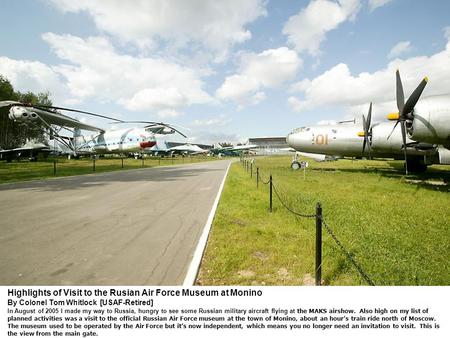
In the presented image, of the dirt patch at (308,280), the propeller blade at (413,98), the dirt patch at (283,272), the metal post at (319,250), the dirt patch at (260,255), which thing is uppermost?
the propeller blade at (413,98)

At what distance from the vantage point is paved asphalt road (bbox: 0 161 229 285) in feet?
13.1

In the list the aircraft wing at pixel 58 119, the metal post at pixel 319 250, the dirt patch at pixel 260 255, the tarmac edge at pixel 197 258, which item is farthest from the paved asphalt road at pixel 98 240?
the aircraft wing at pixel 58 119

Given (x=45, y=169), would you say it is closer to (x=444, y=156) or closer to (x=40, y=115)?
(x=40, y=115)

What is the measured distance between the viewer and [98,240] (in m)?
5.66

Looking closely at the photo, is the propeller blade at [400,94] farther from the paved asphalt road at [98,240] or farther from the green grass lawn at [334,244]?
the paved asphalt road at [98,240]

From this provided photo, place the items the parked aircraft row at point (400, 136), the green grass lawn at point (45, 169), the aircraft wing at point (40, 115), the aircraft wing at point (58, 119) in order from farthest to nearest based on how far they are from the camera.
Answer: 1. the aircraft wing at point (58, 119)
2. the aircraft wing at point (40, 115)
3. the green grass lawn at point (45, 169)
4. the parked aircraft row at point (400, 136)

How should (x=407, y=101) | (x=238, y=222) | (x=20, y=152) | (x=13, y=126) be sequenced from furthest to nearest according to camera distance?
(x=13, y=126) < (x=20, y=152) < (x=407, y=101) < (x=238, y=222)

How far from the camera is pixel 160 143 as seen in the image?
7819 cm

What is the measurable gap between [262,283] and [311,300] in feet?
2.68

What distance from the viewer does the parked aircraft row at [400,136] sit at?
10.2 meters

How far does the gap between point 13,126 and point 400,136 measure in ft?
245

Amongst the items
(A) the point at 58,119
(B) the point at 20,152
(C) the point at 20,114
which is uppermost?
(A) the point at 58,119

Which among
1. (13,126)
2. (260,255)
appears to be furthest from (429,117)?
(13,126)

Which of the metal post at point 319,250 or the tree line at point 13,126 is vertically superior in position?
the tree line at point 13,126
